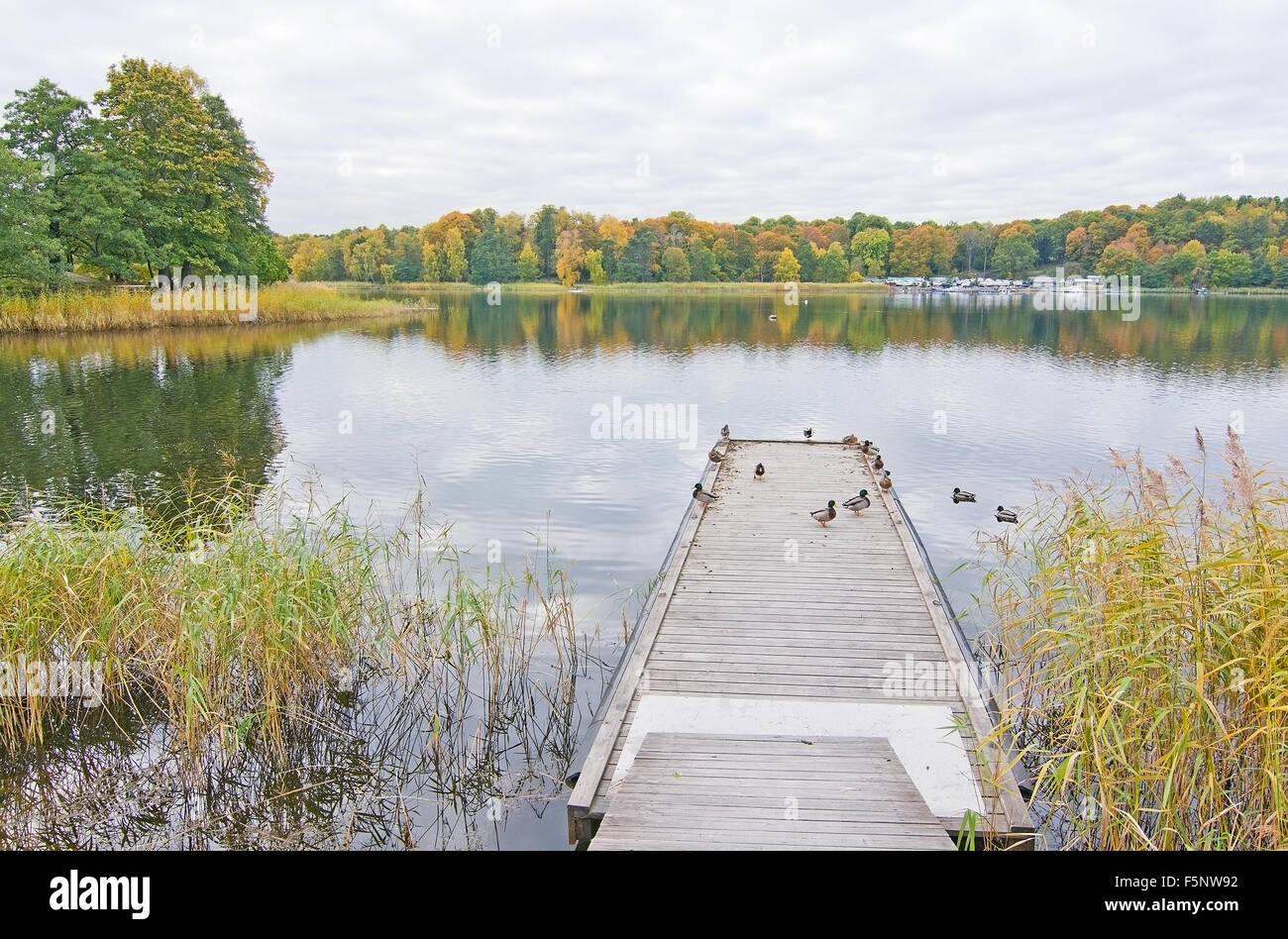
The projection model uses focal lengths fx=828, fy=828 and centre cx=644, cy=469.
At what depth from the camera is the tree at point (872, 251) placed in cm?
13475

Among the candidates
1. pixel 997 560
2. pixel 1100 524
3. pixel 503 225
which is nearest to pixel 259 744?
pixel 1100 524

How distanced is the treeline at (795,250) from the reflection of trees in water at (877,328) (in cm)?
3861

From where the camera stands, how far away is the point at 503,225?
11838 centimetres

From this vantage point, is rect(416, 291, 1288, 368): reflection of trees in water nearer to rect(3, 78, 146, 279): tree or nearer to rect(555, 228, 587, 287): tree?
rect(3, 78, 146, 279): tree

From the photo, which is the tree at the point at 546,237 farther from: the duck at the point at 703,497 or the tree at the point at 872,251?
the duck at the point at 703,497

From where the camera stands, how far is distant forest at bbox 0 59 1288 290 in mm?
34500

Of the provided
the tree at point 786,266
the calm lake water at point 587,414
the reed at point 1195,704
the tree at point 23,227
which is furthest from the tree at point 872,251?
the reed at point 1195,704

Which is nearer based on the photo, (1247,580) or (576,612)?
(1247,580)

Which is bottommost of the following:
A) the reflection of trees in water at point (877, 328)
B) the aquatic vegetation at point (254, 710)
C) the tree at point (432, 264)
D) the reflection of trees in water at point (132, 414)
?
the aquatic vegetation at point (254, 710)

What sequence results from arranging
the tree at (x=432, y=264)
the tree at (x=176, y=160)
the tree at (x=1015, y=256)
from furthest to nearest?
the tree at (x=1015, y=256)
the tree at (x=432, y=264)
the tree at (x=176, y=160)

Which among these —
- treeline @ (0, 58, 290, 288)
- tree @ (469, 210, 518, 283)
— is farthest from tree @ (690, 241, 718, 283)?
treeline @ (0, 58, 290, 288)

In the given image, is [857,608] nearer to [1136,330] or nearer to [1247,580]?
[1247,580]
